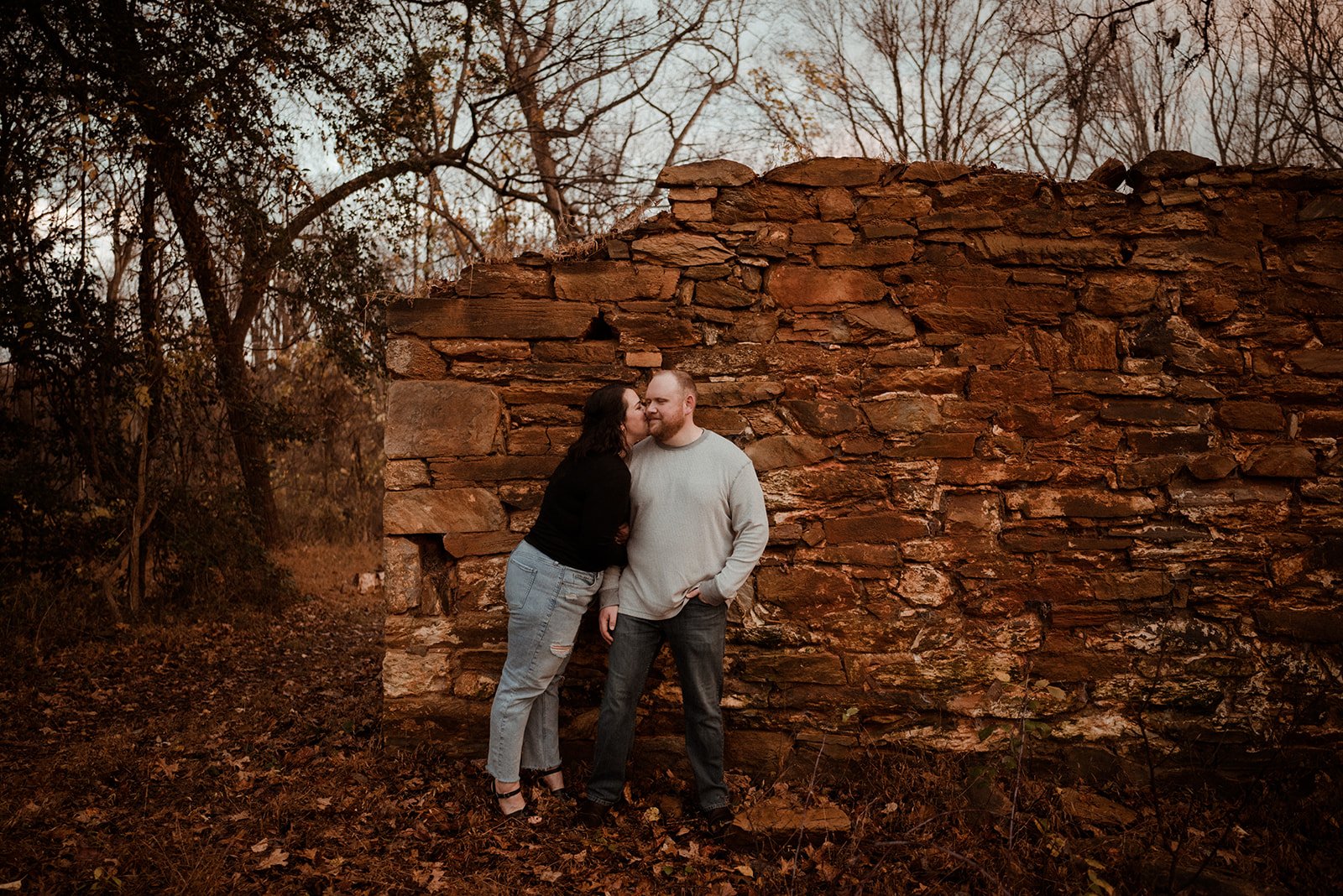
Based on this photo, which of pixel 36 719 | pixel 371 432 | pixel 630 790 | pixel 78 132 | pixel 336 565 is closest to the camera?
pixel 630 790

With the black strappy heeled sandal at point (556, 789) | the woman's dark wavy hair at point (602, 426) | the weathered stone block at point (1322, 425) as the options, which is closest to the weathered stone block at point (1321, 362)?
the weathered stone block at point (1322, 425)

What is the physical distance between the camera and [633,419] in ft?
12.7

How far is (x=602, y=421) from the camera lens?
3.76 metres

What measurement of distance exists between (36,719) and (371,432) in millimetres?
8826

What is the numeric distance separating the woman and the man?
132 millimetres

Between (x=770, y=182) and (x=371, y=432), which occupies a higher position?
(x=770, y=182)

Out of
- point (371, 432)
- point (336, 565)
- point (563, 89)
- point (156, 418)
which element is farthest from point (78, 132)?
Answer: point (371, 432)

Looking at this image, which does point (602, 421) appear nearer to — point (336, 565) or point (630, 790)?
point (630, 790)

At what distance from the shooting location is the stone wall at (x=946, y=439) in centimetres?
421

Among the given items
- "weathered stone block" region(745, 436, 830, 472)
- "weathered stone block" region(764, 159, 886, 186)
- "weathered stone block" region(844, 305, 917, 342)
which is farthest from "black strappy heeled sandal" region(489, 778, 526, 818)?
"weathered stone block" region(764, 159, 886, 186)

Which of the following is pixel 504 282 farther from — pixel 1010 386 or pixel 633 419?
pixel 1010 386

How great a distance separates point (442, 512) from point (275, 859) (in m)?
1.61

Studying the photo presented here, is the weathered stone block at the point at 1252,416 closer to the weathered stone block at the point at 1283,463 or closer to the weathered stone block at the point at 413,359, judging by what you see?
the weathered stone block at the point at 1283,463

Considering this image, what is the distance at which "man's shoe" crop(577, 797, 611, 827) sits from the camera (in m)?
3.69
